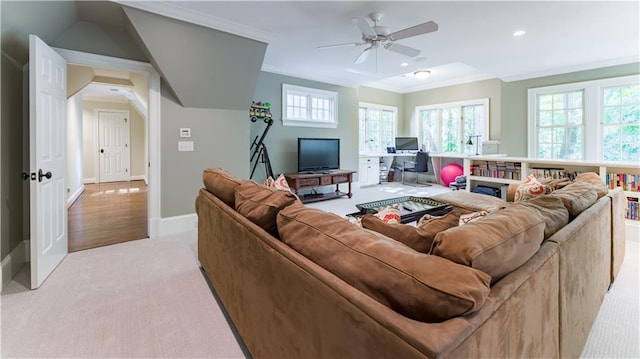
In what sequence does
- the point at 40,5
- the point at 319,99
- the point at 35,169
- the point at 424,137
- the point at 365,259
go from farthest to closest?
the point at 424,137
the point at 319,99
the point at 40,5
the point at 35,169
the point at 365,259

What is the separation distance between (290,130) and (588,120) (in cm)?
562

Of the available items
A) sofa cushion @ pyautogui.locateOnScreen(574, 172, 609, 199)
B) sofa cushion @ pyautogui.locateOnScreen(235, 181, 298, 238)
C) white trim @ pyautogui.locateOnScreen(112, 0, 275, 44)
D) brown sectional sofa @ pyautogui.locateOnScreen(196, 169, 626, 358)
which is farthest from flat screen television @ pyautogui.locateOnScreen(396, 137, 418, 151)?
sofa cushion @ pyautogui.locateOnScreen(235, 181, 298, 238)

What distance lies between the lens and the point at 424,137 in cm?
836

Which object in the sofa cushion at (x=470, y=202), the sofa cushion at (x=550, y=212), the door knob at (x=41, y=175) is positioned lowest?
the sofa cushion at (x=470, y=202)

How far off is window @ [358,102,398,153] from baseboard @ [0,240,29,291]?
6525 millimetres

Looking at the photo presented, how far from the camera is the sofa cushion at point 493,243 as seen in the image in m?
0.81

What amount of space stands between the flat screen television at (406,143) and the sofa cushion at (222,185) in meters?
6.43

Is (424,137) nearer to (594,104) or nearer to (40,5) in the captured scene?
(594,104)

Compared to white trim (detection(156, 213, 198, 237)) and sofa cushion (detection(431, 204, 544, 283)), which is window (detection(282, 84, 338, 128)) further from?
sofa cushion (detection(431, 204, 544, 283))

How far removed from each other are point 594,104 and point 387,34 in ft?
15.7

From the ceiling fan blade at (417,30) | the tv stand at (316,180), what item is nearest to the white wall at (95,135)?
the tv stand at (316,180)

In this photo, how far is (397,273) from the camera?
76cm

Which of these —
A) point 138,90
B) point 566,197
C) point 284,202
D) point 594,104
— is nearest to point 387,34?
point 566,197

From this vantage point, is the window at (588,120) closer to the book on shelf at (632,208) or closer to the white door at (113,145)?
the book on shelf at (632,208)
